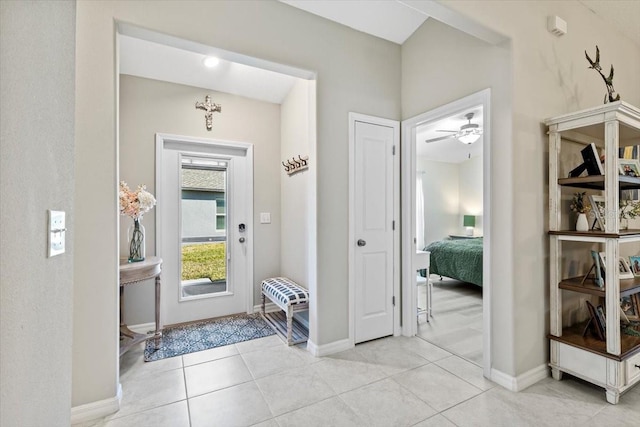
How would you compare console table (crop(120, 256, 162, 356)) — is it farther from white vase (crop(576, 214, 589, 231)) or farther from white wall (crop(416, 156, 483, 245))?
white wall (crop(416, 156, 483, 245))

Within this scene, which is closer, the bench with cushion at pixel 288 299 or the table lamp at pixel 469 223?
the bench with cushion at pixel 288 299

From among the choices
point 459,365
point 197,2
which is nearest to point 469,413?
point 459,365

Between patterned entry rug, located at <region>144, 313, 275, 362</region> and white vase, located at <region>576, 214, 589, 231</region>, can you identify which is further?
patterned entry rug, located at <region>144, 313, 275, 362</region>

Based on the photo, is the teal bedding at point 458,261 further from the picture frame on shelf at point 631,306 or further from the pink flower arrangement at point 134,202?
the pink flower arrangement at point 134,202

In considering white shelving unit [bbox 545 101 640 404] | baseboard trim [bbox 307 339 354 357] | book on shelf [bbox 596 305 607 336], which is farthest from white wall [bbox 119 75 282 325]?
book on shelf [bbox 596 305 607 336]

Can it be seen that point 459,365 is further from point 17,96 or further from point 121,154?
point 121,154

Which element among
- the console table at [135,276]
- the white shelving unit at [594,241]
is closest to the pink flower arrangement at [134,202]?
the console table at [135,276]

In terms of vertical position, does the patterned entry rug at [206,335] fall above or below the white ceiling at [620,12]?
below

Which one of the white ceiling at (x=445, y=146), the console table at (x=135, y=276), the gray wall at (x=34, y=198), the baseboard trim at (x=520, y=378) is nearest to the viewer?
the gray wall at (x=34, y=198)

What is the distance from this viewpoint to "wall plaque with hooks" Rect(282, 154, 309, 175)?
320 centimetres

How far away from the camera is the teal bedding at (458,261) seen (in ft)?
14.5

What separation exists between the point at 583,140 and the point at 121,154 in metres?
4.10

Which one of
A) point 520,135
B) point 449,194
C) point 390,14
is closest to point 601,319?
point 520,135

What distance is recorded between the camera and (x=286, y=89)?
3590 millimetres
